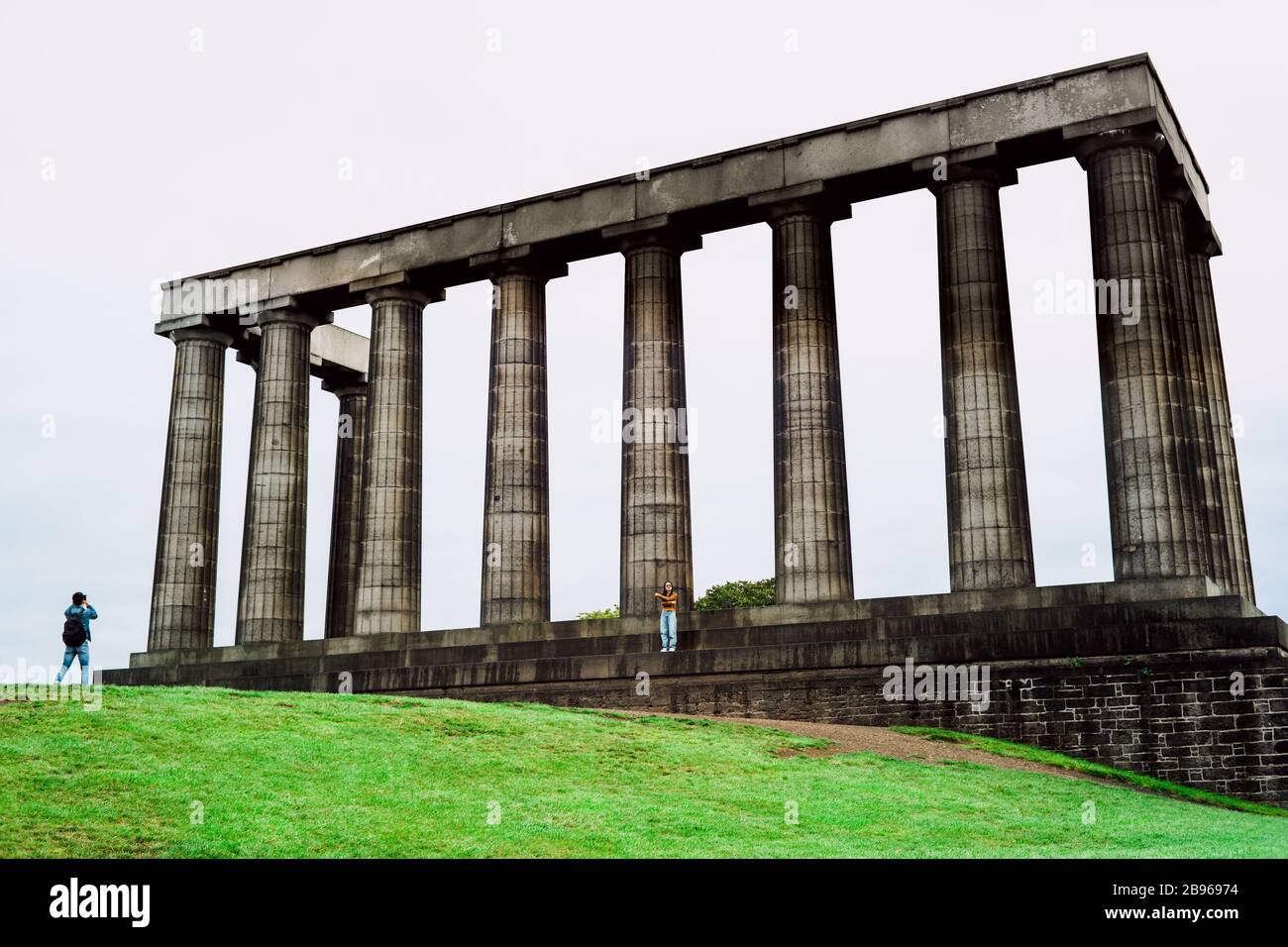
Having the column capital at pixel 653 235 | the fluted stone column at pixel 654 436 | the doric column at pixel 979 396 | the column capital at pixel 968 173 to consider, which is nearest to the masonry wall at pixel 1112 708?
the doric column at pixel 979 396

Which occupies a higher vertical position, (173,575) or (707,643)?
(173,575)

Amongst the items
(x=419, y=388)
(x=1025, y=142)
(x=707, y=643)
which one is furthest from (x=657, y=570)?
(x=1025, y=142)

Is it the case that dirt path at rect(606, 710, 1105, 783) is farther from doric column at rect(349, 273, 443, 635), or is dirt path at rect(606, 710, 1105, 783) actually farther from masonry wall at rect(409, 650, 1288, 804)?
doric column at rect(349, 273, 443, 635)

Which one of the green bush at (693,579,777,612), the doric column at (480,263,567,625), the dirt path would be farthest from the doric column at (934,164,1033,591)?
the green bush at (693,579,777,612)

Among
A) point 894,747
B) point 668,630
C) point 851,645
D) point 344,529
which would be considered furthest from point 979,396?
point 344,529

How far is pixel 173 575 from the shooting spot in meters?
55.4

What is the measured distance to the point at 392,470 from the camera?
51.2m

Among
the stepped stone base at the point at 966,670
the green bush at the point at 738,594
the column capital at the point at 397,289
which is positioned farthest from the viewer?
the green bush at the point at 738,594

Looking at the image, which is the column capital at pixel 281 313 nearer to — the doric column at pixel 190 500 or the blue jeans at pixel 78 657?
the doric column at pixel 190 500

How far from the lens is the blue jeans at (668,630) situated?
129 feet

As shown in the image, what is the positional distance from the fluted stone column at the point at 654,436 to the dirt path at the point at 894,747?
1129cm
